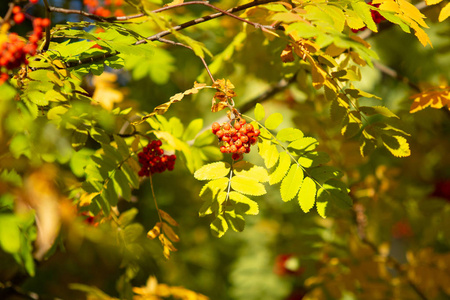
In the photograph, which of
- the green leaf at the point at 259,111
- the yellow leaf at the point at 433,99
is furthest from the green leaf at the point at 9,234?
the yellow leaf at the point at 433,99

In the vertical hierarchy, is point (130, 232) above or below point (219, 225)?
below

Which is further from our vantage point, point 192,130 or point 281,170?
point 192,130

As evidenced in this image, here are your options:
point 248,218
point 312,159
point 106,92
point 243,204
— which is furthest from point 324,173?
point 248,218

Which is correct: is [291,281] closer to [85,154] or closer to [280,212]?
[280,212]

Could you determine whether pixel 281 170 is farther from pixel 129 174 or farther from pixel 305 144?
pixel 129 174

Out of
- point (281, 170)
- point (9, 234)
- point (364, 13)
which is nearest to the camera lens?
point (9, 234)

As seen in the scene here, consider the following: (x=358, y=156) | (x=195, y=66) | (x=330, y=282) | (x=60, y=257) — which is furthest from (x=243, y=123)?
(x=60, y=257)

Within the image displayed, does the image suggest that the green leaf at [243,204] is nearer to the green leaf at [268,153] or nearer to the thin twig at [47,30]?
the green leaf at [268,153]

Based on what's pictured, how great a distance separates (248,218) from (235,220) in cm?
317

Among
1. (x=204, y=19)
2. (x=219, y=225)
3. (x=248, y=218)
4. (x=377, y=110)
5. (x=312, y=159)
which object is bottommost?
(x=248, y=218)

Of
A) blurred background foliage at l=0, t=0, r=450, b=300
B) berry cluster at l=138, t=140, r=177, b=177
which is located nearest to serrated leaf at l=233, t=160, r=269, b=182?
berry cluster at l=138, t=140, r=177, b=177

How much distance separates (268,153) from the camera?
113 centimetres

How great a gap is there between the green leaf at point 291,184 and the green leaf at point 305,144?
0.07 meters

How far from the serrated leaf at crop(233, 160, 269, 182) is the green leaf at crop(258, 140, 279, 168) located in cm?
4
